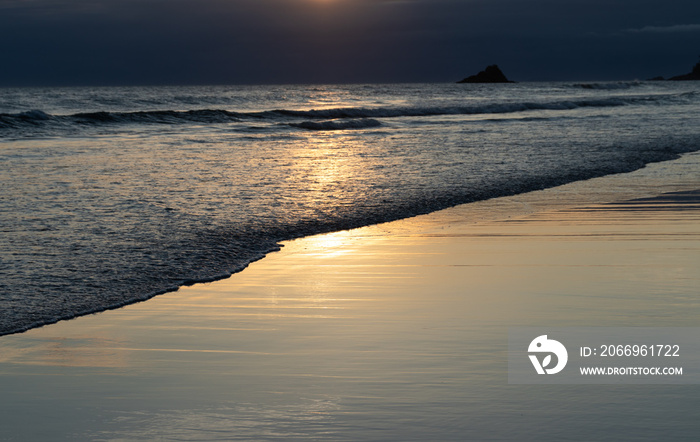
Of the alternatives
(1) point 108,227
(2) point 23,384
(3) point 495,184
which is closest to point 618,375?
(2) point 23,384

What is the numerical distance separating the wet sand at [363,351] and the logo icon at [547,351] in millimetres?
159

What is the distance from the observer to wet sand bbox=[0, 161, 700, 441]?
2.75m

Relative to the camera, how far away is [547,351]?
3461 millimetres

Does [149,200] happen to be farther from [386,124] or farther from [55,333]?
[386,124]

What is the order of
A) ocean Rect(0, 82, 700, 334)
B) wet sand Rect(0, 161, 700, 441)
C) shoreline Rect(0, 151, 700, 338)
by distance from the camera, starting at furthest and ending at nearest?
1. shoreline Rect(0, 151, 700, 338)
2. ocean Rect(0, 82, 700, 334)
3. wet sand Rect(0, 161, 700, 441)

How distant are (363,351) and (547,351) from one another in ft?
2.94

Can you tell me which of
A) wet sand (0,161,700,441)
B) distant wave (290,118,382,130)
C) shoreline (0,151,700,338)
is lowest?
wet sand (0,161,700,441)

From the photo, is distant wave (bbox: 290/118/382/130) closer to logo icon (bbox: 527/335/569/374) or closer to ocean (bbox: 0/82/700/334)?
ocean (bbox: 0/82/700/334)

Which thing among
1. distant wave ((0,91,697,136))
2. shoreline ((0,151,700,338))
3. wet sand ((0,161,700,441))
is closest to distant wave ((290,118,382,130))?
distant wave ((0,91,697,136))

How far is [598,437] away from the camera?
2611 mm

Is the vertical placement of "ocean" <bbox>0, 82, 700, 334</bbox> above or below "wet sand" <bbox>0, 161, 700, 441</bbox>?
above

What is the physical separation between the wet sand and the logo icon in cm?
16

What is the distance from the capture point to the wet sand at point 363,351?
9.02 feet

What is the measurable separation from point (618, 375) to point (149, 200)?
614 cm
